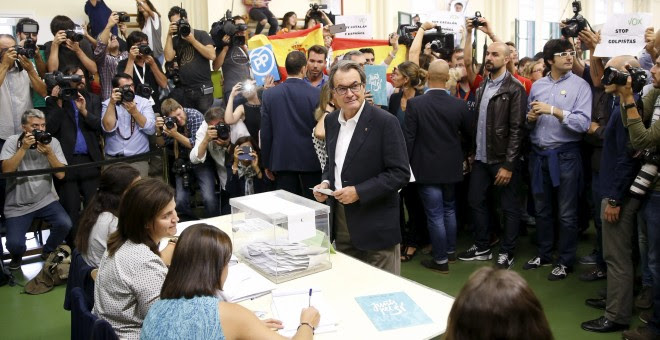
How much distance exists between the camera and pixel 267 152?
14.8 ft

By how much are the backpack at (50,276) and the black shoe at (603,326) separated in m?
3.71

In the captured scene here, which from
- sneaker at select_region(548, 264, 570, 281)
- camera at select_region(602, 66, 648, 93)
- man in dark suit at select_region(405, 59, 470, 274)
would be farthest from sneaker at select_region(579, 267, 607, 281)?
camera at select_region(602, 66, 648, 93)

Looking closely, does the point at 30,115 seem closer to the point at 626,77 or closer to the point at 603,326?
the point at 626,77

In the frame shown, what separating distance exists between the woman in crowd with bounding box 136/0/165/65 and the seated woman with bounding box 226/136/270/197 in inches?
85.4

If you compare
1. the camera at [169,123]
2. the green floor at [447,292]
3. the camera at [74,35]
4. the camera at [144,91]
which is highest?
the camera at [74,35]

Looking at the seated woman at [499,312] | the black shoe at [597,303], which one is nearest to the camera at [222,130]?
the black shoe at [597,303]

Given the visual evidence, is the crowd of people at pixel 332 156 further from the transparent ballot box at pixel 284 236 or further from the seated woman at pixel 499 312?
the transparent ballot box at pixel 284 236

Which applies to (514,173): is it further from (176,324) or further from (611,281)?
(176,324)

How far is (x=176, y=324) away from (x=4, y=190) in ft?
12.8

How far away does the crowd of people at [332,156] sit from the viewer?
2.23m

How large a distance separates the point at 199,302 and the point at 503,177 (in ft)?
10.3

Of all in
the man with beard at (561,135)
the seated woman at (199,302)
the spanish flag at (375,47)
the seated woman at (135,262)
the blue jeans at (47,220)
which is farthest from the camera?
the spanish flag at (375,47)

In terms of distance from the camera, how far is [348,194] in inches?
108

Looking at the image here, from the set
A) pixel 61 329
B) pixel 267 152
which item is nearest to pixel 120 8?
pixel 267 152
